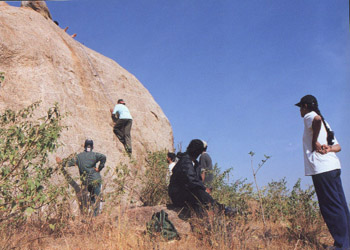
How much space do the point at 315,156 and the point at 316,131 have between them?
334mm

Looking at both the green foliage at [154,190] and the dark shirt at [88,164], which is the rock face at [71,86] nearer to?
the green foliage at [154,190]

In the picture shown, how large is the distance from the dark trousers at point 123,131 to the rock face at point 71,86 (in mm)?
221

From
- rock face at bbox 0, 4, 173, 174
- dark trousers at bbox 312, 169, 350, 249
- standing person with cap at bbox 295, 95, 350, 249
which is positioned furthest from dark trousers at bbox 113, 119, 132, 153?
dark trousers at bbox 312, 169, 350, 249

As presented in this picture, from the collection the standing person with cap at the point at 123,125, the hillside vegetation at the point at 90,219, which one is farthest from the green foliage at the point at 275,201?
the standing person with cap at the point at 123,125

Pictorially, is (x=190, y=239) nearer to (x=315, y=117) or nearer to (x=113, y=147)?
(x=315, y=117)

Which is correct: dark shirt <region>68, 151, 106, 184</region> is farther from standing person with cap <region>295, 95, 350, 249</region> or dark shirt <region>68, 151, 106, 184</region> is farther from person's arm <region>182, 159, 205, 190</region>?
standing person with cap <region>295, 95, 350, 249</region>

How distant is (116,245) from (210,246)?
1178mm

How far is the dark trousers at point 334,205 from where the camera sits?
364 centimetres

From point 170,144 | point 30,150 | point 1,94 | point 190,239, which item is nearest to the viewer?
point 30,150

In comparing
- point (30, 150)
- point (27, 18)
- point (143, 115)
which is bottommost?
point (30, 150)

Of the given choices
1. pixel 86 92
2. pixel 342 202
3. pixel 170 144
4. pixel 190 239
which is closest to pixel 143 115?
pixel 170 144

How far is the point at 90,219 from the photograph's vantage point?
4289 mm

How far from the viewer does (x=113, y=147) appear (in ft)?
30.9

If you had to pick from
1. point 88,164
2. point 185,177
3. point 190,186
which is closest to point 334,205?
point 190,186
